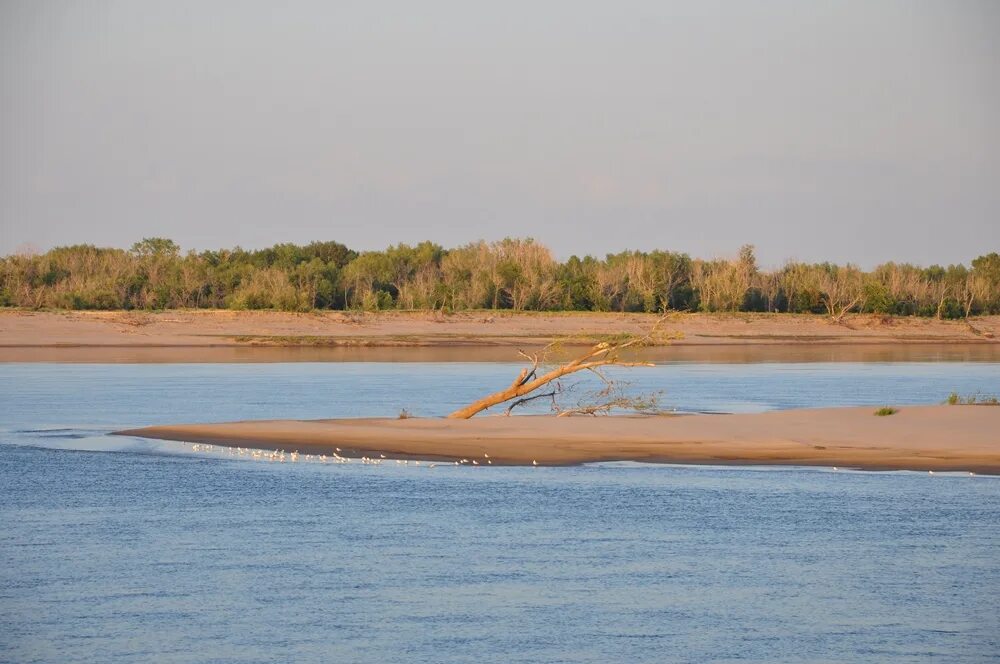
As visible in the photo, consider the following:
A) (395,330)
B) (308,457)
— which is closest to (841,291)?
(395,330)

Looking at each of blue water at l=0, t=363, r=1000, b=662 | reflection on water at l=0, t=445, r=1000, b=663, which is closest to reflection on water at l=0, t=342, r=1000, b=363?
blue water at l=0, t=363, r=1000, b=662

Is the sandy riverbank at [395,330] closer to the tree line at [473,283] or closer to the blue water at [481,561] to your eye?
the tree line at [473,283]

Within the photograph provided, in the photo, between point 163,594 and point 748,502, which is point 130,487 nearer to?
point 163,594

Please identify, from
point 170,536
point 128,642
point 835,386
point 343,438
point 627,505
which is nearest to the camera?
point 128,642

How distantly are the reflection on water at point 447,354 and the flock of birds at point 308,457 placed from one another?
34.1 meters

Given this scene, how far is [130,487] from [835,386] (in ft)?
91.9

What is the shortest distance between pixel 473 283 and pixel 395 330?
1217cm

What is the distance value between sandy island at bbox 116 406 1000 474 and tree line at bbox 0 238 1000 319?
186ft

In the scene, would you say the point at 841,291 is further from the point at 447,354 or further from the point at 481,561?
the point at 481,561

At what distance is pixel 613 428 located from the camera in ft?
90.2

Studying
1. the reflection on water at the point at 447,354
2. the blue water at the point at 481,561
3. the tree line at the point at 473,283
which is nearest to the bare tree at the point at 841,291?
the tree line at the point at 473,283

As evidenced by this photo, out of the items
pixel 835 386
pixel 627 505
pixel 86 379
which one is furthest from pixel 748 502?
pixel 86 379

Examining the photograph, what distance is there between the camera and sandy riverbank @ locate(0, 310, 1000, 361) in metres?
71.0

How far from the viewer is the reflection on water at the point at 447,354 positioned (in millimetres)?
61312
